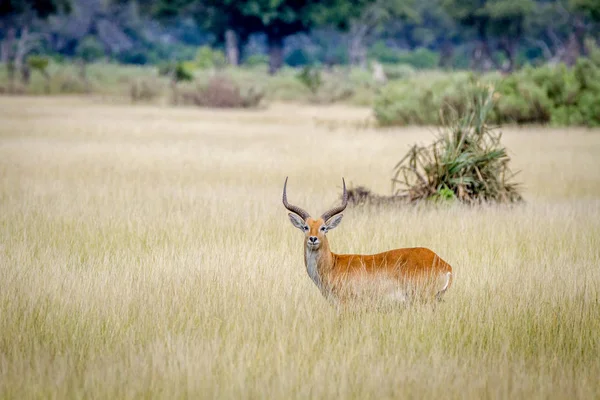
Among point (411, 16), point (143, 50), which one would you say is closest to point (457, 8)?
point (411, 16)

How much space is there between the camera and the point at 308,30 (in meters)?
A: 65.6

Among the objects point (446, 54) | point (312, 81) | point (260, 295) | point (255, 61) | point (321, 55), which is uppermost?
point (321, 55)

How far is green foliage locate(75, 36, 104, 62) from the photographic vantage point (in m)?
76.8

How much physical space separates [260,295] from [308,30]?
59730 millimetres

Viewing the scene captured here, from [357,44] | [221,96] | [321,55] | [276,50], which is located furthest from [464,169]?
[321,55]

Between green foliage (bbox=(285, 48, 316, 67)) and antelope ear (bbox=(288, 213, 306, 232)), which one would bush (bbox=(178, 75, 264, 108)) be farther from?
green foliage (bbox=(285, 48, 316, 67))

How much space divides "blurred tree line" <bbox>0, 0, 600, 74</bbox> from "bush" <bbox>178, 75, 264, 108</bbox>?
11942mm

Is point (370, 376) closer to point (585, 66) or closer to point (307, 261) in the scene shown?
point (307, 261)

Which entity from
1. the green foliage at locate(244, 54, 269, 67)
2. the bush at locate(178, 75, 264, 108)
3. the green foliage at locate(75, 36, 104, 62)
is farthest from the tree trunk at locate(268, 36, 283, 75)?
the bush at locate(178, 75, 264, 108)

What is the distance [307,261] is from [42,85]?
38.2 meters

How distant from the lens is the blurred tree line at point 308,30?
206 ft

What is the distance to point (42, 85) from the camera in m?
42.4

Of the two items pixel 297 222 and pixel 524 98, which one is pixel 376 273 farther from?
pixel 524 98

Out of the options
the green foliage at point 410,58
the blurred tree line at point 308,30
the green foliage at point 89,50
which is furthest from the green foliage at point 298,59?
the green foliage at point 89,50
